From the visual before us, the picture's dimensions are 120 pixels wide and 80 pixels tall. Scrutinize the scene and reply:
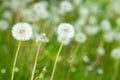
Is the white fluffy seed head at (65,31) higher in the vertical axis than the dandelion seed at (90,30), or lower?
higher

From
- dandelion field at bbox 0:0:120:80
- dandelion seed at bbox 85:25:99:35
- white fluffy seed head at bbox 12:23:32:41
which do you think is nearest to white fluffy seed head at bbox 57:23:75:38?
white fluffy seed head at bbox 12:23:32:41

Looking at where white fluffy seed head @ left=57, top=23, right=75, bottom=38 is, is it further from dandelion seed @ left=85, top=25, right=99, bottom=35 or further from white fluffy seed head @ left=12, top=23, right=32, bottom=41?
dandelion seed @ left=85, top=25, right=99, bottom=35

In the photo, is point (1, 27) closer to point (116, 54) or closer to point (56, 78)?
point (56, 78)

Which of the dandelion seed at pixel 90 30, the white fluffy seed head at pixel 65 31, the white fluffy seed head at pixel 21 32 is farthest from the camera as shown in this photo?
the dandelion seed at pixel 90 30

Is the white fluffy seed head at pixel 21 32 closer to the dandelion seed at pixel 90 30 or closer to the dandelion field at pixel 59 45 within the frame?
the dandelion field at pixel 59 45

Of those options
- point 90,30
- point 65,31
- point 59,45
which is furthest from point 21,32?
point 90,30

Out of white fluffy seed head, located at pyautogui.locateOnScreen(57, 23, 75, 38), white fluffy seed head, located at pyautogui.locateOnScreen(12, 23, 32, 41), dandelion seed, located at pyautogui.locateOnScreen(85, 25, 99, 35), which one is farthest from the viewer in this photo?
dandelion seed, located at pyautogui.locateOnScreen(85, 25, 99, 35)

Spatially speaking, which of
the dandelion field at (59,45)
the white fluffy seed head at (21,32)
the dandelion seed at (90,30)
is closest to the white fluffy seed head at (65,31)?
the white fluffy seed head at (21,32)

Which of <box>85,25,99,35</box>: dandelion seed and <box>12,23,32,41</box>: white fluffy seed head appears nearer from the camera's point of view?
<box>12,23,32,41</box>: white fluffy seed head

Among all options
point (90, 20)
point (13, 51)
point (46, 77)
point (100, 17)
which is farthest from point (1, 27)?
point (100, 17)

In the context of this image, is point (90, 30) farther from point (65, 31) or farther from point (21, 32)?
point (21, 32)
